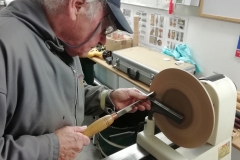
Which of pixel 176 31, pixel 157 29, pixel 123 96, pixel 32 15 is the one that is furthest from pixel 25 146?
pixel 157 29

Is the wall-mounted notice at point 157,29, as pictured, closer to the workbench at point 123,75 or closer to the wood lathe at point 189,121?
the workbench at point 123,75

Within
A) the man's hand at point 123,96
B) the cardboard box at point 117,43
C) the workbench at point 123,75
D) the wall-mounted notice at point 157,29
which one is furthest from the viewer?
the cardboard box at point 117,43

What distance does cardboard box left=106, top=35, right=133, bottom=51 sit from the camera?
2.09m

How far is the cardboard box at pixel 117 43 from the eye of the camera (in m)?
2.09

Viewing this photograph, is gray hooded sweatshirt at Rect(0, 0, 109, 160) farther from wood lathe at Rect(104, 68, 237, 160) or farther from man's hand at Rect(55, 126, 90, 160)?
wood lathe at Rect(104, 68, 237, 160)

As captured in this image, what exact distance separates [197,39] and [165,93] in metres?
1.01

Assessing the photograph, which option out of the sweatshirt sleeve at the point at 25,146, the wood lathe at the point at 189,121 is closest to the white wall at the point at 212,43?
the wood lathe at the point at 189,121

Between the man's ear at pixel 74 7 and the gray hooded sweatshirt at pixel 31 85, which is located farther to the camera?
the man's ear at pixel 74 7

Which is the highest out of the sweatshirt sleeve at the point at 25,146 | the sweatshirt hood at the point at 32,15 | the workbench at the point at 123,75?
the sweatshirt hood at the point at 32,15

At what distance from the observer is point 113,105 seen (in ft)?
3.27

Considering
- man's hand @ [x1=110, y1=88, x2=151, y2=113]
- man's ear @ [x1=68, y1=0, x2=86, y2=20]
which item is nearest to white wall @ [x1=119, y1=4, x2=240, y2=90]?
man's hand @ [x1=110, y1=88, x2=151, y2=113]

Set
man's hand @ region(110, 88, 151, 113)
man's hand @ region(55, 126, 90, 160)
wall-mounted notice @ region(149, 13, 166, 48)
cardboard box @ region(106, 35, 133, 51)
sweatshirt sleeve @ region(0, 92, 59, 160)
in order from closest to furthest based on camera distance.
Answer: sweatshirt sleeve @ region(0, 92, 59, 160)
man's hand @ region(55, 126, 90, 160)
man's hand @ region(110, 88, 151, 113)
wall-mounted notice @ region(149, 13, 166, 48)
cardboard box @ region(106, 35, 133, 51)

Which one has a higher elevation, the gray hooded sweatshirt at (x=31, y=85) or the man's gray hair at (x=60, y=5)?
the man's gray hair at (x=60, y=5)

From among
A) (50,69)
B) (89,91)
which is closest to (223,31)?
(89,91)
